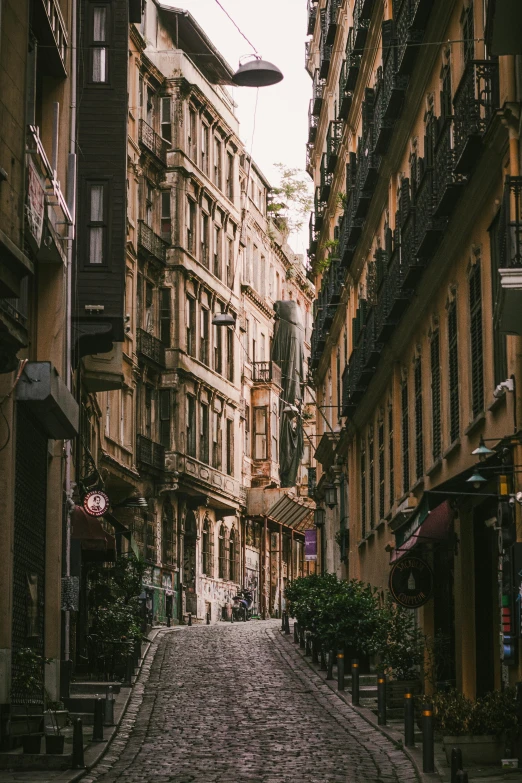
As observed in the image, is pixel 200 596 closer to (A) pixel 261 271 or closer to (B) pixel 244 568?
(B) pixel 244 568

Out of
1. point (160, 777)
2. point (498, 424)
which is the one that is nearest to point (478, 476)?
point (498, 424)

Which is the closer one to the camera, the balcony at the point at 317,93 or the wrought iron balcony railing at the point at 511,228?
the wrought iron balcony railing at the point at 511,228

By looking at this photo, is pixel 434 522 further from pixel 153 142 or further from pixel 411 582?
pixel 153 142

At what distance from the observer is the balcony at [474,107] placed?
1770 cm

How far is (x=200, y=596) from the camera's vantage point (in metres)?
55.3

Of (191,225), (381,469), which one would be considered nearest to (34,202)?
(381,469)

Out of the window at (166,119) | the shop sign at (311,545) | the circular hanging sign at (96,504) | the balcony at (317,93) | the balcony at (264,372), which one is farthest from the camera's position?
the balcony at (264,372)

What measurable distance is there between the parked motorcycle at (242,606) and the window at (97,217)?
32565 millimetres

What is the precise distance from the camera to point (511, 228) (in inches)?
574

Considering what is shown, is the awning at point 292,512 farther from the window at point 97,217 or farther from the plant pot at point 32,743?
the plant pot at point 32,743

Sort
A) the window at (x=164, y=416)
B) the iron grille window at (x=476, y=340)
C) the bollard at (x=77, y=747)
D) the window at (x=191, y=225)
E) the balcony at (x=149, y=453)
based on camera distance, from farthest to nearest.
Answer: the window at (x=191, y=225) < the window at (x=164, y=416) < the balcony at (x=149, y=453) < the iron grille window at (x=476, y=340) < the bollard at (x=77, y=747)

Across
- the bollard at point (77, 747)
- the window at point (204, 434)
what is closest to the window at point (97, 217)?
the bollard at point (77, 747)

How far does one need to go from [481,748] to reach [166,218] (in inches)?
1562

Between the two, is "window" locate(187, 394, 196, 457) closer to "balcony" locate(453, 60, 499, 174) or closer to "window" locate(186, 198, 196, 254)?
"window" locate(186, 198, 196, 254)
